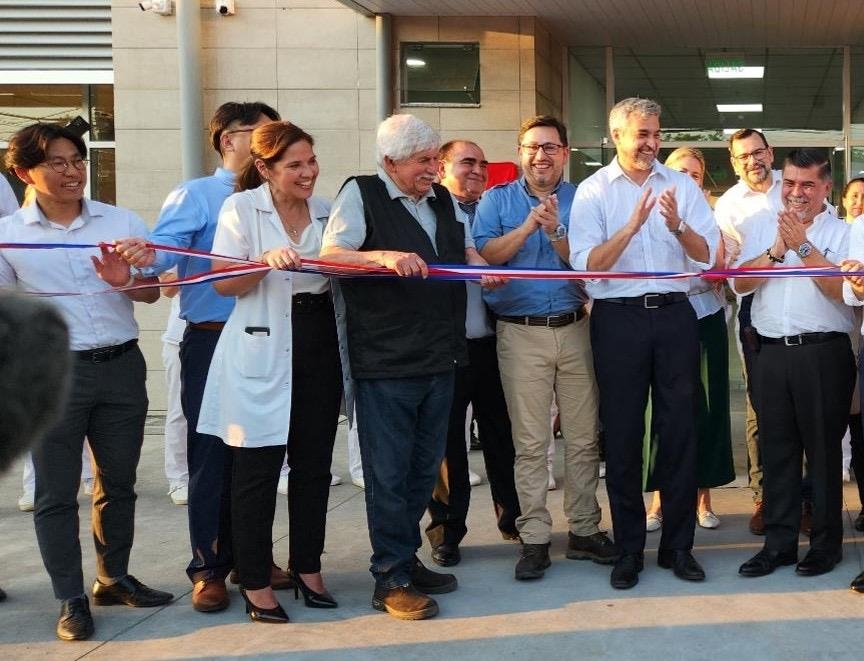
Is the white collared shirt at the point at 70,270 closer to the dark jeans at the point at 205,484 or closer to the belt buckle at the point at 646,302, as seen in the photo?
the dark jeans at the point at 205,484

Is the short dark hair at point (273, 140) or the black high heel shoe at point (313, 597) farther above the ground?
the short dark hair at point (273, 140)

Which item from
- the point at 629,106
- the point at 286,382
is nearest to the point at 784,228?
the point at 629,106

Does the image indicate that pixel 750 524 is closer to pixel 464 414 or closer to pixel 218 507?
pixel 464 414

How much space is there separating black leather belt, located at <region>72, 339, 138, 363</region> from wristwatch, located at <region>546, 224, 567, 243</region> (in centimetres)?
187

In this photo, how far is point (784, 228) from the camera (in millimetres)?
4570

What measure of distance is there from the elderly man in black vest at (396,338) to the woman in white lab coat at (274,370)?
151 millimetres

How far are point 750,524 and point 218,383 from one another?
9.62 ft

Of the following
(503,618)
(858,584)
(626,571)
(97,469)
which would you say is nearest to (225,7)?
(97,469)

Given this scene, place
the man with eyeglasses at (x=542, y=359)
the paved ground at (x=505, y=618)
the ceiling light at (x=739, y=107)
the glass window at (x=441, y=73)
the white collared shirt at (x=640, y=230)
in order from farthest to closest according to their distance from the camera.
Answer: the ceiling light at (x=739, y=107) < the glass window at (x=441, y=73) < the man with eyeglasses at (x=542, y=359) < the white collared shirt at (x=640, y=230) < the paved ground at (x=505, y=618)

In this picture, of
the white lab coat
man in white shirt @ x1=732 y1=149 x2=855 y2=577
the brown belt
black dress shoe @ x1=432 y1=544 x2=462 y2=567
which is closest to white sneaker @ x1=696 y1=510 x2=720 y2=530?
man in white shirt @ x1=732 y1=149 x2=855 y2=577

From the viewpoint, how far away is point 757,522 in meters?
5.58

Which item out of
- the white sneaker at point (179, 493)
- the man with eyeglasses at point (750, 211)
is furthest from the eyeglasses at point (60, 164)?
the man with eyeglasses at point (750, 211)

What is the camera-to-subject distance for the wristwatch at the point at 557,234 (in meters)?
4.87

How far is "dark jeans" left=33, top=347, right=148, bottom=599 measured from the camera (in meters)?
4.34
